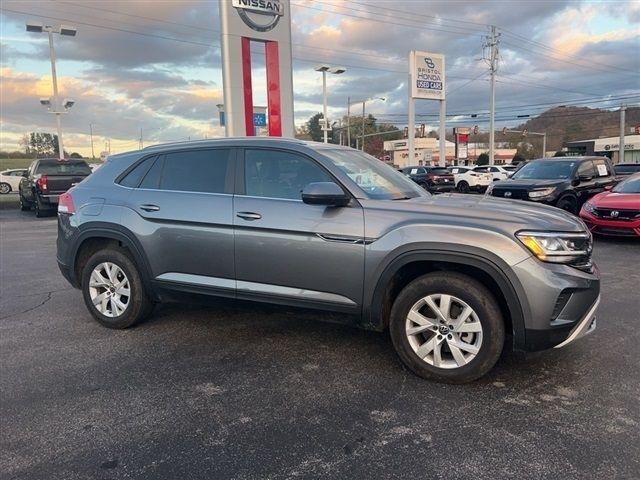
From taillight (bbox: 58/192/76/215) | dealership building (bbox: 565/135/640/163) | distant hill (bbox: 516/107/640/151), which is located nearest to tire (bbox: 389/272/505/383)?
taillight (bbox: 58/192/76/215)

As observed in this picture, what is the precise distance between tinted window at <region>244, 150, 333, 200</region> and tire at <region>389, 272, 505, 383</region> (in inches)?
45.3

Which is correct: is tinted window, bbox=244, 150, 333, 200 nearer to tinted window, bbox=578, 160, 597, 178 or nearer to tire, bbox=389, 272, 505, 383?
tire, bbox=389, 272, 505, 383

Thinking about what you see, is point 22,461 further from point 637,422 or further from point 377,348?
point 637,422

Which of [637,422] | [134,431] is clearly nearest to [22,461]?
[134,431]

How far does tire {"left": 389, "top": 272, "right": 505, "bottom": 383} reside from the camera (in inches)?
137

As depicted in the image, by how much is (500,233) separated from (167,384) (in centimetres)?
261

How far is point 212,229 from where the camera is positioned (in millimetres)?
4258

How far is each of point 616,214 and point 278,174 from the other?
783 cm

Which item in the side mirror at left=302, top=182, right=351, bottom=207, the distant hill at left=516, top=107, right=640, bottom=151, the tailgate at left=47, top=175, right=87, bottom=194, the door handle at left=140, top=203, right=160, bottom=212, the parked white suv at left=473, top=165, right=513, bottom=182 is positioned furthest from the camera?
the distant hill at left=516, top=107, right=640, bottom=151

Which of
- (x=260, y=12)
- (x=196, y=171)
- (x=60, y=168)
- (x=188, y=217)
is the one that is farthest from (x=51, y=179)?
(x=188, y=217)

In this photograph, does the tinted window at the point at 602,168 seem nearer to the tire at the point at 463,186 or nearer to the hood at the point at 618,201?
the hood at the point at 618,201

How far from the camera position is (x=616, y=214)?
369 inches

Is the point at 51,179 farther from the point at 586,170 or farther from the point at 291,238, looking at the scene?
the point at 586,170

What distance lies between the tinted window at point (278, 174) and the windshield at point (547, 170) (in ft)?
33.2
